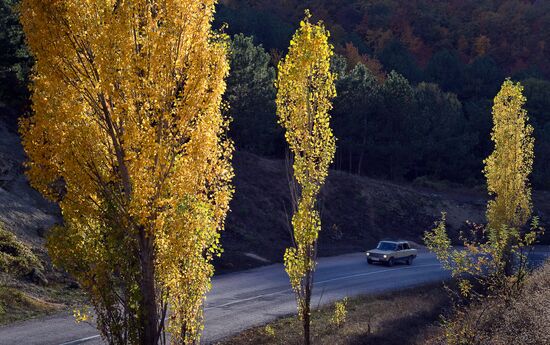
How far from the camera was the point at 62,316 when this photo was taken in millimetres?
19625

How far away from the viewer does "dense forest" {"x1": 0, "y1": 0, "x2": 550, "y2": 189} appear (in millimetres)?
45688

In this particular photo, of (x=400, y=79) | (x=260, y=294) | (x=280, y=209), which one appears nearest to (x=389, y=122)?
(x=400, y=79)

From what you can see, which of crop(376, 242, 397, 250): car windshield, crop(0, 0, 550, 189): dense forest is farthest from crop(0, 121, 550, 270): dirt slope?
crop(376, 242, 397, 250): car windshield

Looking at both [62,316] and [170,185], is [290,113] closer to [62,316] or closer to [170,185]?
[170,185]

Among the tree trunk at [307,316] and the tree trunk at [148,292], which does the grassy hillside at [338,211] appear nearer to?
the tree trunk at [307,316]

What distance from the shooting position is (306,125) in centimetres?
1548

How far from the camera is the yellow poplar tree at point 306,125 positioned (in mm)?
15234

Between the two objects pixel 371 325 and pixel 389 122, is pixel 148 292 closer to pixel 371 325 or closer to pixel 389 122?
pixel 371 325

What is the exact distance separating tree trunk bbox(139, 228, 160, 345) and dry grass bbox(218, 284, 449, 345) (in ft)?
23.6

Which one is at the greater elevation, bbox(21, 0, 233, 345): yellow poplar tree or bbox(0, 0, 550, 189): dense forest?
→ bbox(0, 0, 550, 189): dense forest

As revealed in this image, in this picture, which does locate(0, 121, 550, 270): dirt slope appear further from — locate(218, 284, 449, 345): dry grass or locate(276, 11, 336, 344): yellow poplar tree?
locate(276, 11, 336, 344): yellow poplar tree

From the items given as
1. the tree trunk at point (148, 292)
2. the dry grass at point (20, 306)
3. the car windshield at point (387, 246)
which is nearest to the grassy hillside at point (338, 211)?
the car windshield at point (387, 246)

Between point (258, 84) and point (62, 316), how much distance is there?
2942cm

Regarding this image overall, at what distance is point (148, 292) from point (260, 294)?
48.6 ft
